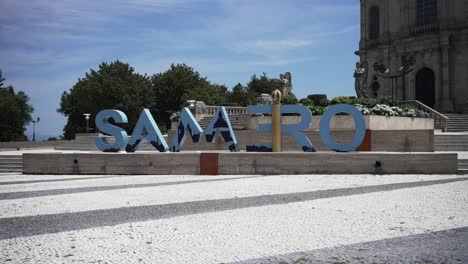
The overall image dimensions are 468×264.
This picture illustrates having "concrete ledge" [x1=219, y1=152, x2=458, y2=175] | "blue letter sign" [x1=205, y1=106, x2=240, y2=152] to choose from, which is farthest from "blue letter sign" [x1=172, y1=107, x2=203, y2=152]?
"concrete ledge" [x1=219, y1=152, x2=458, y2=175]

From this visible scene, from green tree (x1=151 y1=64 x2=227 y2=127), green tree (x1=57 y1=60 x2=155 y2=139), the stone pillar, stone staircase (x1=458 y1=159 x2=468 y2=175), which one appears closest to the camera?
stone staircase (x1=458 y1=159 x2=468 y2=175)

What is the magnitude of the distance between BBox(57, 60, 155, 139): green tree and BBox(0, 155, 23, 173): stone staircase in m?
42.0

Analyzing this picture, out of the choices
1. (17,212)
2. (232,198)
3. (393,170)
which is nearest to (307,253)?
(232,198)

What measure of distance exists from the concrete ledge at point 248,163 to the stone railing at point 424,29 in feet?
116

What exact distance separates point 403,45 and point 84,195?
4405 cm

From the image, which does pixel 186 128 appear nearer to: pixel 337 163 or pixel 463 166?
pixel 337 163

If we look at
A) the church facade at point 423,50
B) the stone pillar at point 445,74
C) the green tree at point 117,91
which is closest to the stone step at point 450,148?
the church facade at point 423,50

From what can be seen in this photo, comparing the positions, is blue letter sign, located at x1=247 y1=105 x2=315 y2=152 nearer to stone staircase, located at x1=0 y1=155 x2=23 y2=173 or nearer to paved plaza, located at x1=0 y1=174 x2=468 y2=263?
paved plaza, located at x1=0 y1=174 x2=468 y2=263

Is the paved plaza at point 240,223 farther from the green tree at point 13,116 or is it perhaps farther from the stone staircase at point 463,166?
the green tree at point 13,116

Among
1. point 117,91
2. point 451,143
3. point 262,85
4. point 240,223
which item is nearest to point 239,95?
point 262,85

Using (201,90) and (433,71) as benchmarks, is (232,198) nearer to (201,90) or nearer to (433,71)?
(433,71)

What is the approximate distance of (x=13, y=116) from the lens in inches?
2837

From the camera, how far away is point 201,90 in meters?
67.9

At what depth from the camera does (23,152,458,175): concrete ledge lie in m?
16.4
